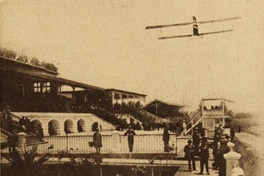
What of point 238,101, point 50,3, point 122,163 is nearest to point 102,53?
point 50,3

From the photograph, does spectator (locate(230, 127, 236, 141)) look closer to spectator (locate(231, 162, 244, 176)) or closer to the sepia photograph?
the sepia photograph

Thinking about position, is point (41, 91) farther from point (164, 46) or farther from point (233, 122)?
point (233, 122)

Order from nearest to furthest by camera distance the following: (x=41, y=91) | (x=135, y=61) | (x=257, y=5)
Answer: (x=257, y=5) → (x=135, y=61) → (x=41, y=91)

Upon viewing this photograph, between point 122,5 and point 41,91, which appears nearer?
point 122,5

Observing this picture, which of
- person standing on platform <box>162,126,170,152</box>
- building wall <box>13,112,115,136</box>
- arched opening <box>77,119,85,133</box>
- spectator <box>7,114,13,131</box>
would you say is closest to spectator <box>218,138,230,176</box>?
person standing on platform <box>162,126,170,152</box>

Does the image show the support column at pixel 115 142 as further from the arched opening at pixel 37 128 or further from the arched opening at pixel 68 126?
the arched opening at pixel 37 128

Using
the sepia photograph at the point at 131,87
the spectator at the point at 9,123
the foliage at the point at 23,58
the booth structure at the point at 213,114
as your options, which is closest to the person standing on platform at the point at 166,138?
the sepia photograph at the point at 131,87

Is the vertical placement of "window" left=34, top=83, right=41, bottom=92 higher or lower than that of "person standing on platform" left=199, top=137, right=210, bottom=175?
higher
